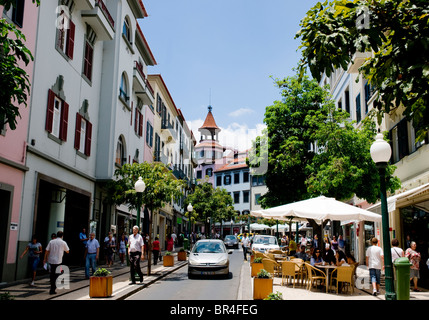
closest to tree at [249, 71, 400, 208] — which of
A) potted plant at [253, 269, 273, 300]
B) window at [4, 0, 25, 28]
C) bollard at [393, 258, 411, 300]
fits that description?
potted plant at [253, 269, 273, 300]

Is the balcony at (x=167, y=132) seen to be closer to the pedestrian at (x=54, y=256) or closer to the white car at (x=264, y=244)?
the white car at (x=264, y=244)

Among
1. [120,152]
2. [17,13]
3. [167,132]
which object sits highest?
[167,132]

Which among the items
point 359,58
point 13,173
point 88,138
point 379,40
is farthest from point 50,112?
point 359,58

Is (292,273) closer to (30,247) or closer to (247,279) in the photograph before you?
(247,279)

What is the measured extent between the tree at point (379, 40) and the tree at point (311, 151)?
1085 centimetres

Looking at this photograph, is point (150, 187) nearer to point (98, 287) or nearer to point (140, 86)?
point (98, 287)

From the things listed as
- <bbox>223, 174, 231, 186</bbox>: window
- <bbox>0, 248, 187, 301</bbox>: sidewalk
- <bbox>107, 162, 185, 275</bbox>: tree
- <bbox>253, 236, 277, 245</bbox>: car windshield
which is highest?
<bbox>223, 174, 231, 186</bbox>: window

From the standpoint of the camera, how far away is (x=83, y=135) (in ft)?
67.4

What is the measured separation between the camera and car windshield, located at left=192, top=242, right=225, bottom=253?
59.6 ft

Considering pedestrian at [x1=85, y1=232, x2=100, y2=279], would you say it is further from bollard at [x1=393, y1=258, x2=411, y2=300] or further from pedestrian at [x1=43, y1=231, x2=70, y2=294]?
bollard at [x1=393, y1=258, x2=411, y2=300]

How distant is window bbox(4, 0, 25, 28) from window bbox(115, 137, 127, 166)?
443 inches

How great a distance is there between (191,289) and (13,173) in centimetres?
707

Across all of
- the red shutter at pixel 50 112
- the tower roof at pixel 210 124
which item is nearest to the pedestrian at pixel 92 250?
the red shutter at pixel 50 112
